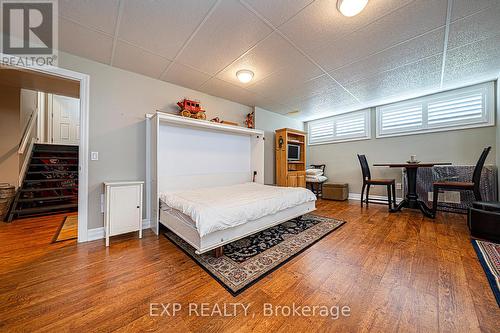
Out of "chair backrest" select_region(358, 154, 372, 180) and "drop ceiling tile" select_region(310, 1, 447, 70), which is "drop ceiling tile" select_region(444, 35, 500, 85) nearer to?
"drop ceiling tile" select_region(310, 1, 447, 70)

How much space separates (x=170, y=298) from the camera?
4.27 feet

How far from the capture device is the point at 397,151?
423 centimetres

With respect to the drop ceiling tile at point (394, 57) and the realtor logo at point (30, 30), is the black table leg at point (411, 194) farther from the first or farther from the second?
the realtor logo at point (30, 30)

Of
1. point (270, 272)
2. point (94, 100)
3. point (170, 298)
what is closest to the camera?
point (170, 298)

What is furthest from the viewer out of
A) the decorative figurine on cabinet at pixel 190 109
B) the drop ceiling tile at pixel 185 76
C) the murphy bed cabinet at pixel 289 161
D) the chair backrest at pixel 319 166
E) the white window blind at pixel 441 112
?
the chair backrest at pixel 319 166

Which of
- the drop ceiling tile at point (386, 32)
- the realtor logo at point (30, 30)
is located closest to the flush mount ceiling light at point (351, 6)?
the drop ceiling tile at point (386, 32)

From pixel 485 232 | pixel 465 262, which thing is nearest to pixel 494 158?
pixel 485 232

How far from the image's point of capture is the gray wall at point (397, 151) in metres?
3.39

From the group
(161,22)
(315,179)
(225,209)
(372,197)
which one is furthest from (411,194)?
(161,22)

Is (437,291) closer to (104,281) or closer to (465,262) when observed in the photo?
(465,262)

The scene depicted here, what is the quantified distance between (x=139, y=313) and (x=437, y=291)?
84.6 inches

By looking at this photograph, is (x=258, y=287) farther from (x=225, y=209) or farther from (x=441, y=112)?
(x=441, y=112)

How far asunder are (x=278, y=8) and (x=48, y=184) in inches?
212

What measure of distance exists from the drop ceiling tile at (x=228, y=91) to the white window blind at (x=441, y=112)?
3.30 meters
